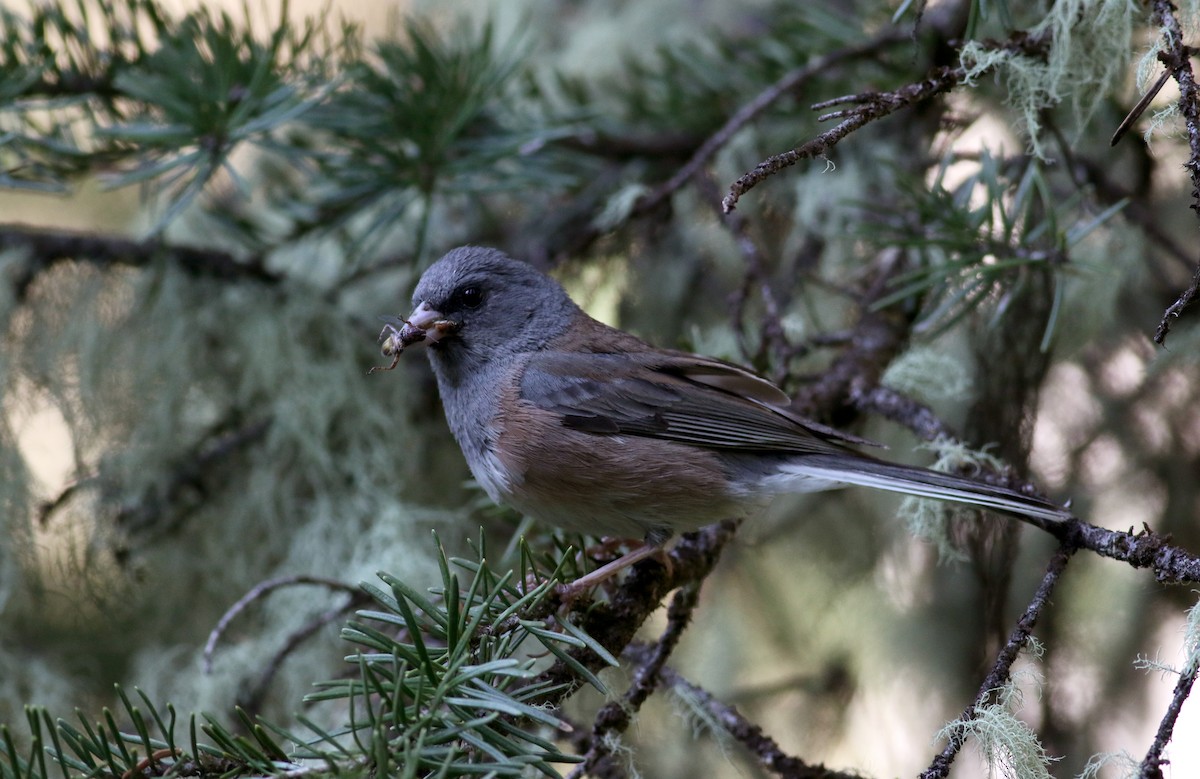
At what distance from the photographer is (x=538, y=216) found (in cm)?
289

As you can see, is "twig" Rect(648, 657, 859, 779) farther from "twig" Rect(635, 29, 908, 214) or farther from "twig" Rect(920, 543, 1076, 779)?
"twig" Rect(635, 29, 908, 214)

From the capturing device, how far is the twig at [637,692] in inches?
61.5

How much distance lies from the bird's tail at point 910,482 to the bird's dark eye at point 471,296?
870 millimetres

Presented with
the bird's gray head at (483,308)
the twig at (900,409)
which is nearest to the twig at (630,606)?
the twig at (900,409)

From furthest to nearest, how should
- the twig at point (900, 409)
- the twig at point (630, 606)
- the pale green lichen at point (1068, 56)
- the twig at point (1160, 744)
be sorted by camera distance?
the twig at point (900, 409) < the pale green lichen at point (1068, 56) < the twig at point (630, 606) < the twig at point (1160, 744)

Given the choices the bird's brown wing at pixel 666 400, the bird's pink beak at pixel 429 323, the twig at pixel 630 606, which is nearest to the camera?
the twig at pixel 630 606

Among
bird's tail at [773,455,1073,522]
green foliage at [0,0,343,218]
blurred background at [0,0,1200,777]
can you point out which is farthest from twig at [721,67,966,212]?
green foliage at [0,0,343,218]

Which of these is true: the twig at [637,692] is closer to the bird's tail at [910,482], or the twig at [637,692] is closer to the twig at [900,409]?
the bird's tail at [910,482]

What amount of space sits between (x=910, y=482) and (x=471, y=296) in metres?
1.19

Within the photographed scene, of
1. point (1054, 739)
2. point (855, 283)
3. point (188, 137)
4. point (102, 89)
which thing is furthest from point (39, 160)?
point (1054, 739)

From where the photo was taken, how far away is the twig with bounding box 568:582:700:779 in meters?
1.56

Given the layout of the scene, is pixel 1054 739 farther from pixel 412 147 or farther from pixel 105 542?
pixel 105 542

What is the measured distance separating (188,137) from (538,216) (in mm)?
1058

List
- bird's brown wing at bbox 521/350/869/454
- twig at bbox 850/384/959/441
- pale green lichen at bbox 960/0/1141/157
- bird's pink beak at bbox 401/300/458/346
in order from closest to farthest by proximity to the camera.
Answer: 1. pale green lichen at bbox 960/0/1141/157
2. twig at bbox 850/384/959/441
3. bird's brown wing at bbox 521/350/869/454
4. bird's pink beak at bbox 401/300/458/346
